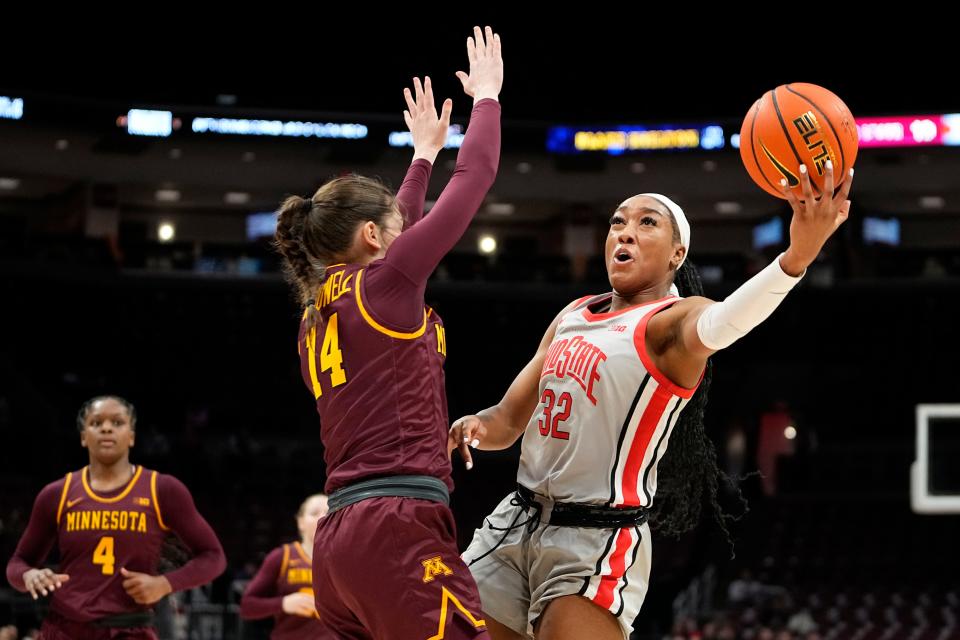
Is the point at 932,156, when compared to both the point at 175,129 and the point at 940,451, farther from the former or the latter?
the point at 175,129

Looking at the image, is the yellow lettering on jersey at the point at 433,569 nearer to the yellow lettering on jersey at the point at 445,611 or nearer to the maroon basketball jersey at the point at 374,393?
the yellow lettering on jersey at the point at 445,611

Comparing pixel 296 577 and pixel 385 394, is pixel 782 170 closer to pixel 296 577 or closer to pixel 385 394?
pixel 385 394

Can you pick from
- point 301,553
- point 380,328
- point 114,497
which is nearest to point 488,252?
point 301,553

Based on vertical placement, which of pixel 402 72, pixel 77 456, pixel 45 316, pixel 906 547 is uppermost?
pixel 402 72

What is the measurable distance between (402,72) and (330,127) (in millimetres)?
2647

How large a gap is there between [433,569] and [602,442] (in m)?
0.86

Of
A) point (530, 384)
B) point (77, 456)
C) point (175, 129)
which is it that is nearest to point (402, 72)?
point (175, 129)

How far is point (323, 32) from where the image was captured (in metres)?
25.5

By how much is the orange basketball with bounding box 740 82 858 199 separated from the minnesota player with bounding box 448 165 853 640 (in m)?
0.27

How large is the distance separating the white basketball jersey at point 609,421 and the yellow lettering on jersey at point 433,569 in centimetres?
72

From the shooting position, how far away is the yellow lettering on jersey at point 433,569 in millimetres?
3160

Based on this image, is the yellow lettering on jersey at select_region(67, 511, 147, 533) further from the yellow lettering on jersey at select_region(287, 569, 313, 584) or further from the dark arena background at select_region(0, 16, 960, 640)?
the dark arena background at select_region(0, 16, 960, 640)

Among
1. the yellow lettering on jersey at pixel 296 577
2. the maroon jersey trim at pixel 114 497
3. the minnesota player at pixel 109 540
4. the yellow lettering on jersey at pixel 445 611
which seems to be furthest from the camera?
the yellow lettering on jersey at pixel 296 577

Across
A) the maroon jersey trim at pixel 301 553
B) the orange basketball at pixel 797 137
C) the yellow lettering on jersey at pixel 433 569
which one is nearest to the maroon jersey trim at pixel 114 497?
the maroon jersey trim at pixel 301 553
